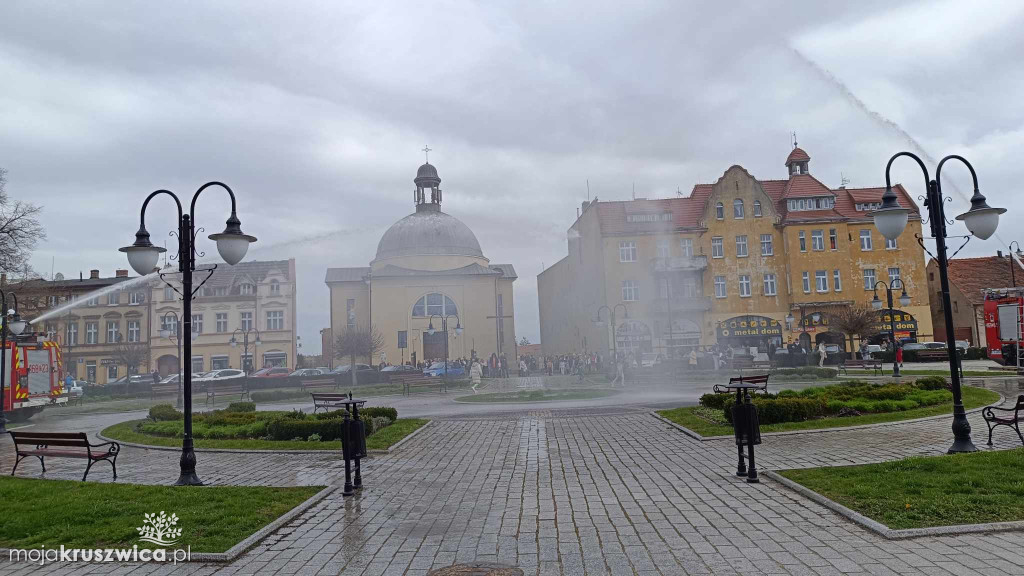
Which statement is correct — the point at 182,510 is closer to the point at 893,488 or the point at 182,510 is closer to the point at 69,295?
the point at 893,488

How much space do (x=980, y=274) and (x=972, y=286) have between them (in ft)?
8.37

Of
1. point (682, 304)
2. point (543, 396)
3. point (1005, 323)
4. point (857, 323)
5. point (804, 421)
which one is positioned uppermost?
point (682, 304)

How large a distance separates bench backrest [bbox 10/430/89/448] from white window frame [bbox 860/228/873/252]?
52.8m

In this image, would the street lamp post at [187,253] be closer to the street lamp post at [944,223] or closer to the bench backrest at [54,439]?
the bench backrest at [54,439]

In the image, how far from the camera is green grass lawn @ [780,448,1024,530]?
6.59m

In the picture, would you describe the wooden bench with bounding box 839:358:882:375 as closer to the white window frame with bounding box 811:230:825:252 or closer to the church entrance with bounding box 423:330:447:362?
the white window frame with bounding box 811:230:825:252

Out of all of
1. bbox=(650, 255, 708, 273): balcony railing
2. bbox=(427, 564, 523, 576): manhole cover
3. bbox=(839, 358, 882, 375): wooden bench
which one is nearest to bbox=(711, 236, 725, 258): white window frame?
bbox=(650, 255, 708, 273): balcony railing

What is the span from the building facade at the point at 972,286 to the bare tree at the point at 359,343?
1791 inches

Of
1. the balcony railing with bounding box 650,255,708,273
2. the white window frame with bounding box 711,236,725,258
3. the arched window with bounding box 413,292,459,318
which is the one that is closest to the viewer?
A: the balcony railing with bounding box 650,255,708,273

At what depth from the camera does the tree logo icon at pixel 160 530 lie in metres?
6.76

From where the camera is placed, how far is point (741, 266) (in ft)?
168

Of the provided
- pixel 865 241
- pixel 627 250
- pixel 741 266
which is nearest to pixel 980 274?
pixel 865 241

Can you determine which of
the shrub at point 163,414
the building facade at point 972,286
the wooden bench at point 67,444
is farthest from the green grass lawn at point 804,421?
the building facade at point 972,286

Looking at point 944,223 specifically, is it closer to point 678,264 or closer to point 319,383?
point 319,383
